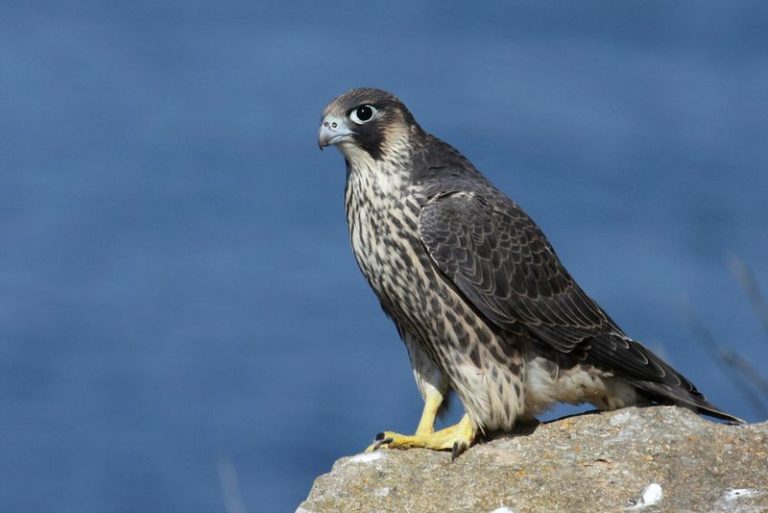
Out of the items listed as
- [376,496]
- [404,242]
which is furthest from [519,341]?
[376,496]

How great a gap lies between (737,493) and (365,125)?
1541mm

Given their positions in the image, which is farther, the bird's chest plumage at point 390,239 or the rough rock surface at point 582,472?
the bird's chest plumage at point 390,239

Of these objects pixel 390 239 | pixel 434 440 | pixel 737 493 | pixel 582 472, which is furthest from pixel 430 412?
pixel 737 493

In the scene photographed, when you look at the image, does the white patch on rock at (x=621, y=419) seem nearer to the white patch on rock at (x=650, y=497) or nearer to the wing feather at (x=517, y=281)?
the wing feather at (x=517, y=281)

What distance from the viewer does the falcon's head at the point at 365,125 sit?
394 centimetres

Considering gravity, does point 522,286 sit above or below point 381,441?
above

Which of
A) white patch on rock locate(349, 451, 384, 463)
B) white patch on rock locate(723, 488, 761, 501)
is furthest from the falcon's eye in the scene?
white patch on rock locate(723, 488, 761, 501)

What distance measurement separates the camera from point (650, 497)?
321 centimetres

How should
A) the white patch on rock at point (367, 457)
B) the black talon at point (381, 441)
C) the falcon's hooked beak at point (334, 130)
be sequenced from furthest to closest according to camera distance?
1. the falcon's hooked beak at point (334, 130)
2. the black talon at point (381, 441)
3. the white patch on rock at point (367, 457)

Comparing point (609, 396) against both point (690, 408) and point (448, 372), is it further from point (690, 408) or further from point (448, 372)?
point (448, 372)

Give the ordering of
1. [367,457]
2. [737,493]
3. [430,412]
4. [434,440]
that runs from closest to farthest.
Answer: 1. [737,493]
2. [367,457]
3. [434,440]
4. [430,412]

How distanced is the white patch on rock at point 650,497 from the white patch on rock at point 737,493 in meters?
0.15

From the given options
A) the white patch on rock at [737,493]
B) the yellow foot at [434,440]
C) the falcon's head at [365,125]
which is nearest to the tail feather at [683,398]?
the yellow foot at [434,440]

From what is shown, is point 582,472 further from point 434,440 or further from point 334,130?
point 334,130
